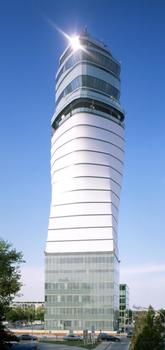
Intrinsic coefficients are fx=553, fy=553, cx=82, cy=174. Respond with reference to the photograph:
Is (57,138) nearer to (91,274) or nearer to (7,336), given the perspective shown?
(91,274)

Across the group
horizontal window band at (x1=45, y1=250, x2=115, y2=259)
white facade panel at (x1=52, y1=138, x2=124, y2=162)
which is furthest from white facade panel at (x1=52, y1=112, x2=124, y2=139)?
horizontal window band at (x1=45, y1=250, x2=115, y2=259)

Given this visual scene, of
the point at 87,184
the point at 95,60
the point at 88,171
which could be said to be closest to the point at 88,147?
the point at 88,171

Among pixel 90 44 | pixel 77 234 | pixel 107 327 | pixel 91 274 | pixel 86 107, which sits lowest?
pixel 107 327

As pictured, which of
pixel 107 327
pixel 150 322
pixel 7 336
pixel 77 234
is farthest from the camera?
pixel 77 234

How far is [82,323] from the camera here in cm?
16188

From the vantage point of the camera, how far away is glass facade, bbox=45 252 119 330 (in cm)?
16175

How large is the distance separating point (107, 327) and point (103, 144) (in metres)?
57.7

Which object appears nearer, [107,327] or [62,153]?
[107,327]

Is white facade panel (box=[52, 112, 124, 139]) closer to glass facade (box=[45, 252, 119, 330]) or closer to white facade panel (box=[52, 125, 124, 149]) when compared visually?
white facade panel (box=[52, 125, 124, 149])

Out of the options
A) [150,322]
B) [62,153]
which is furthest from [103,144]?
[150,322]

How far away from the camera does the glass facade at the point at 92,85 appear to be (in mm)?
186000

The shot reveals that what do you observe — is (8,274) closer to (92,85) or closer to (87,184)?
(87,184)

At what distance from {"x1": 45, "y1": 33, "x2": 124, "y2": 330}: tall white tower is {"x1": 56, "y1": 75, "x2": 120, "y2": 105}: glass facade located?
13.2 inches

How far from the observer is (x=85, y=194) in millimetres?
173000
